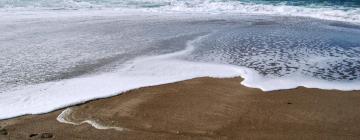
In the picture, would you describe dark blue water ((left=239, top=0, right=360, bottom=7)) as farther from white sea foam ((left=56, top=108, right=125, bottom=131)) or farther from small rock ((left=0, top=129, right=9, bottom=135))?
small rock ((left=0, top=129, right=9, bottom=135))

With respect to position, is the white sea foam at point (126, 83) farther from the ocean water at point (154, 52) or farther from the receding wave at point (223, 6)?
the receding wave at point (223, 6)

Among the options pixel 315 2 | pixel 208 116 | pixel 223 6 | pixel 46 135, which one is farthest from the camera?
pixel 315 2

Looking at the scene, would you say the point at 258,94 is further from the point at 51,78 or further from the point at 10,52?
A: the point at 10,52

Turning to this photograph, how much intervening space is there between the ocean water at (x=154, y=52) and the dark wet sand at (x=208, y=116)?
0.38 m

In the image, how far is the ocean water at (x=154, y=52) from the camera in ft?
23.0

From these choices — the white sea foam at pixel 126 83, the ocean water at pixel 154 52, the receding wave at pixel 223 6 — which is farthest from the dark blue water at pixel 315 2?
the white sea foam at pixel 126 83

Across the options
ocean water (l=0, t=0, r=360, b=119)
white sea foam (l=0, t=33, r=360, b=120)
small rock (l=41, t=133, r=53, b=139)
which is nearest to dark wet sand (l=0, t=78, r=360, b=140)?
small rock (l=41, t=133, r=53, b=139)

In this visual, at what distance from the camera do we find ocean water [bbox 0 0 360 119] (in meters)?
7.01

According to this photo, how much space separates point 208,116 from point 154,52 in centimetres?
442

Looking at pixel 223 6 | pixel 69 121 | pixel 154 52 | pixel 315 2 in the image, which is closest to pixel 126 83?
pixel 69 121

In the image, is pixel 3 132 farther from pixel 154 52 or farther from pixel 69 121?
pixel 154 52

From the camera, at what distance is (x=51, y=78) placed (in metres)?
7.37

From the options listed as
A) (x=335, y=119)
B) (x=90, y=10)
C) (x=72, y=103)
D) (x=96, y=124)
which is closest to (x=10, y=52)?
(x=72, y=103)

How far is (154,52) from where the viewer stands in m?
9.77
